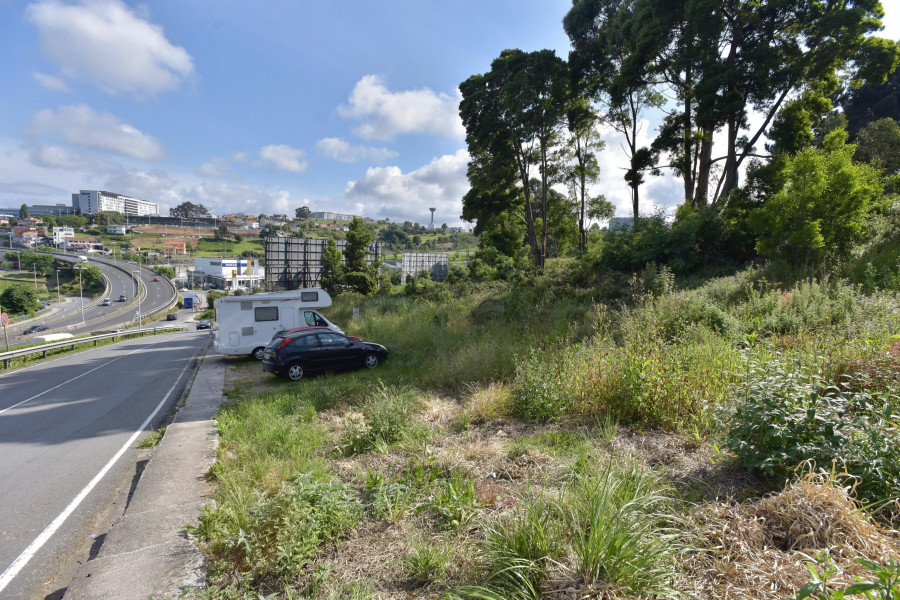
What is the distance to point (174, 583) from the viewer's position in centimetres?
315

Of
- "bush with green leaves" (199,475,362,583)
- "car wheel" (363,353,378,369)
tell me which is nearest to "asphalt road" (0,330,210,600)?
"bush with green leaves" (199,475,362,583)

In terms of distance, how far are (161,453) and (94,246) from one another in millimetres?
149131

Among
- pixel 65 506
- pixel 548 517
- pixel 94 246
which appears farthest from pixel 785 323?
pixel 94 246

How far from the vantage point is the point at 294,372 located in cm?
1188

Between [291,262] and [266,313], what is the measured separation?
14.2m

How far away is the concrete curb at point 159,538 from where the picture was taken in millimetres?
3164

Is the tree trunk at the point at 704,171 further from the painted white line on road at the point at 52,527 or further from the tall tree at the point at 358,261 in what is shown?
the tall tree at the point at 358,261

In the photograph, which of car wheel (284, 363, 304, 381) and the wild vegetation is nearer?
the wild vegetation

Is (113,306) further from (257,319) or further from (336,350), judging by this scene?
(336,350)

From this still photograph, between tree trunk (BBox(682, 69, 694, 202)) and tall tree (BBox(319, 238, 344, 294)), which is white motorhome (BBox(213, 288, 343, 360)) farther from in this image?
tall tree (BBox(319, 238, 344, 294))

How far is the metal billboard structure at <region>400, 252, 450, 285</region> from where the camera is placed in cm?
6756

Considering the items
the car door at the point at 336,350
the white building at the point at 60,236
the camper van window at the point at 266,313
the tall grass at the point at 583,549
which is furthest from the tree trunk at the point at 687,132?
the white building at the point at 60,236

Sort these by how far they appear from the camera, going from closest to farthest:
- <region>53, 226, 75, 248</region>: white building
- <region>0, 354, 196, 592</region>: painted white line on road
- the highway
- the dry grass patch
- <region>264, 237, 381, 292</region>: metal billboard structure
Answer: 1. the dry grass patch
2. <region>0, 354, 196, 592</region>: painted white line on road
3. <region>264, 237, 381, 292</region>: metal billboard structure
4. the highway
5. <region>53, 226, 75, 248</region>: white building

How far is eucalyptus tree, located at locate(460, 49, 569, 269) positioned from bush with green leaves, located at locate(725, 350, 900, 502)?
21.2m
